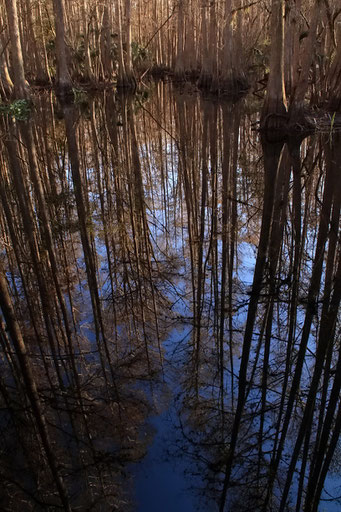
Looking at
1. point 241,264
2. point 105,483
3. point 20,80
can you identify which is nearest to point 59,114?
point 20,80

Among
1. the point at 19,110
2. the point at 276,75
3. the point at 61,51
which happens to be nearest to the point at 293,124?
the point at 276,75

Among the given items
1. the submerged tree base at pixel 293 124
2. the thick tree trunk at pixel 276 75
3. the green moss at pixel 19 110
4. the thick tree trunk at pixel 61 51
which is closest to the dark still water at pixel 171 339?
the submerged tree base at pixel 293 124

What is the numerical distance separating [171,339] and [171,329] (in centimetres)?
10

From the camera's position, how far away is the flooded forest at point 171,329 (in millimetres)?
1918

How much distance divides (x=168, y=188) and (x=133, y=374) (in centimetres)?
332

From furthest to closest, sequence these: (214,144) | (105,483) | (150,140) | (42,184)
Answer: (150,140), (214,144), (42,184), (105,483)

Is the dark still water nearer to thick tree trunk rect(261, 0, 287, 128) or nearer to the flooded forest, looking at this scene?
the flooded forest

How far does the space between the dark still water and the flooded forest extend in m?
0.01

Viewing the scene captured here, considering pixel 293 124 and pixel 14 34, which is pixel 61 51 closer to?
pixel 14 34

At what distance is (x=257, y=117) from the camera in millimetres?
10133

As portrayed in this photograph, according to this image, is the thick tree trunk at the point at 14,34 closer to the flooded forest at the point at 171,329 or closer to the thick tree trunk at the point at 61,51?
the thick tree trunk at the point at 61,51

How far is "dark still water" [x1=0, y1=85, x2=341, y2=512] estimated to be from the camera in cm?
191

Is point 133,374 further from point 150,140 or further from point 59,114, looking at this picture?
point 59,114

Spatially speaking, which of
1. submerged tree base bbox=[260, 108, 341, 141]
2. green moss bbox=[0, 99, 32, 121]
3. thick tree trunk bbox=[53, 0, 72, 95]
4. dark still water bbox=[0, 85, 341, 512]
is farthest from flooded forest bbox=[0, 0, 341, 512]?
thick tree trunk bbox=[53, 0, 72, 95]
